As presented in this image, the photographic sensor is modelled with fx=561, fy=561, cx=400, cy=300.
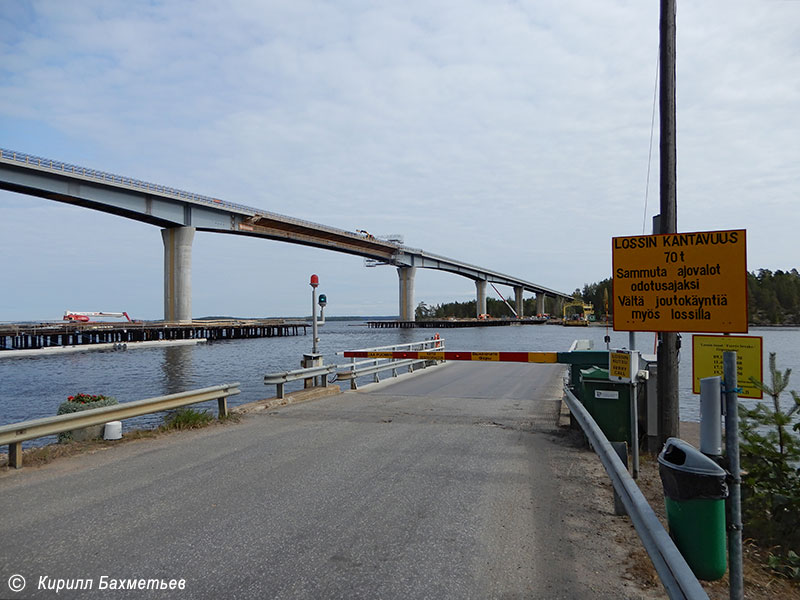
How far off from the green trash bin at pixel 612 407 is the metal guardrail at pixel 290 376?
23.0ft

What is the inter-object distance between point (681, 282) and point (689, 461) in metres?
3.51

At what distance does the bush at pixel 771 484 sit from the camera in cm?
538

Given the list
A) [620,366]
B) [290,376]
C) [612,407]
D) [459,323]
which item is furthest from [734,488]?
[459,323]

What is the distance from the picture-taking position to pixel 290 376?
42.5ft

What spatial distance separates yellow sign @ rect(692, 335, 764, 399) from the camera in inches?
253

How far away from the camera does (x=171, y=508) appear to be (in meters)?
5.43

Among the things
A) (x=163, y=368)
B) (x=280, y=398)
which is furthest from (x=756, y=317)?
(x=280, y=398)

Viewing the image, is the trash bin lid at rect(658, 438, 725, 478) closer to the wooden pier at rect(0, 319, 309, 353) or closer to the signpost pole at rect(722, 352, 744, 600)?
the signpost pole at rect(722, 352, 744, 600)

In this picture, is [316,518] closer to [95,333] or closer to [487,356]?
[487,356]

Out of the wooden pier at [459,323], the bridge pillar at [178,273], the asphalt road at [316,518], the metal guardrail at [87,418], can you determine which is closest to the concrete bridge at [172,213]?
the bridge pillar at [178,273]

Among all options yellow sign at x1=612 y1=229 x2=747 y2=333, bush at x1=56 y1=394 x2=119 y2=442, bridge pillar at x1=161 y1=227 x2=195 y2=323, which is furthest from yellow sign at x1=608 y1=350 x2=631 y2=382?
bridge pillar at x1=161 y1=227 x2=195 y2=323

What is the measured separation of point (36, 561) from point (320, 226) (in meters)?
89.1

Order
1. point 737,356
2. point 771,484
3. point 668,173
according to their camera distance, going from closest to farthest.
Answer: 1. point 771,484
2. point 737,356
3. point 668,173

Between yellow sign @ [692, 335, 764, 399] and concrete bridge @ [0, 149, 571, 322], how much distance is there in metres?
61.3
